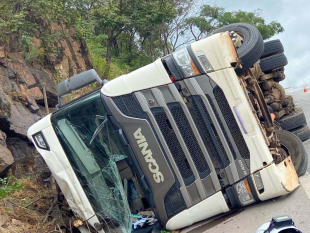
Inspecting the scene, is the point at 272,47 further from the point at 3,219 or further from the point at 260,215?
the point at 3,219

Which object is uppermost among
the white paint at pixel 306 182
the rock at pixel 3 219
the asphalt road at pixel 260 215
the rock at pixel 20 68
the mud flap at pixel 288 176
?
the rock at pixel 20 68

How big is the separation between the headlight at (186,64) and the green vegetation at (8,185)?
9.97ft

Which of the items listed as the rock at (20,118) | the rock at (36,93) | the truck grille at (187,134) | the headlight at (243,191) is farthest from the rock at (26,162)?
the headlight at (243,191)

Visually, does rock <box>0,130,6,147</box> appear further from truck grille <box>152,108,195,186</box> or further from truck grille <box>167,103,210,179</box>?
truck grille <box>167,103,210,179</box>

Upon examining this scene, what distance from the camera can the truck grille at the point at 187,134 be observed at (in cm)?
388

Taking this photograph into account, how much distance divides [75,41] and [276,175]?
8.47 meters

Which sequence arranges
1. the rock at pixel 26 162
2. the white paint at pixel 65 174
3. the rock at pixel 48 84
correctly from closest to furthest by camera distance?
the white paint at pixel 65 174 → the rock at pixel 26 162 → the rock at pixel 48 84

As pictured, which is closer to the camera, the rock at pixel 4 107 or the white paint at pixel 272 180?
the white paint at pixel 272 180

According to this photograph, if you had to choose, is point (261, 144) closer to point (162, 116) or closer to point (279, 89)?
point (162, 116)

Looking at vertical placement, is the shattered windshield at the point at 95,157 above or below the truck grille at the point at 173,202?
above

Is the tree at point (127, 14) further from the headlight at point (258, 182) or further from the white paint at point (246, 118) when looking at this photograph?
the headlight at point (258, 182)

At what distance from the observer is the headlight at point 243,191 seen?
3.94 m

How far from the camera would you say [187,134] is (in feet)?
12.8

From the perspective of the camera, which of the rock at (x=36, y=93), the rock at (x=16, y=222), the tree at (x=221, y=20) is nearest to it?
the rock at (x=16, y=222)
